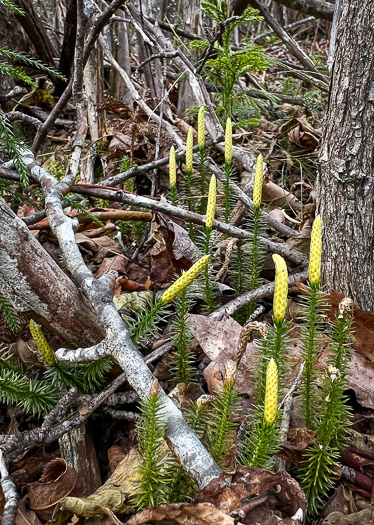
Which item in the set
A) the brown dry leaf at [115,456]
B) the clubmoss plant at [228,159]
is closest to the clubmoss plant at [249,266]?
the clubmoss plant at [228,159]

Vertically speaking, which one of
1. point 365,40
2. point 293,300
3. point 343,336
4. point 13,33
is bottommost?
point 293,300

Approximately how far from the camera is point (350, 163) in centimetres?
214

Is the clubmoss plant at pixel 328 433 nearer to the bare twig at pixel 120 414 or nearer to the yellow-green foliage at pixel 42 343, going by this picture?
the bare twig at pixel 120 414

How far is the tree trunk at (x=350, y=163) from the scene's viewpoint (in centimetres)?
204

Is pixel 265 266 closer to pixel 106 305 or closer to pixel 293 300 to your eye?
pixel 293 300

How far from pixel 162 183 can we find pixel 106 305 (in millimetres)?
2228

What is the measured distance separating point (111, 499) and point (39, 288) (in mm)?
843

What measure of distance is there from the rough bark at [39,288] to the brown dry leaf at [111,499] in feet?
2.00

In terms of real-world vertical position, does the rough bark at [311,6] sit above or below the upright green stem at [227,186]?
above

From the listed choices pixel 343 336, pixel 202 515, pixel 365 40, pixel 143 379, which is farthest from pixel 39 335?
pixel 365 40

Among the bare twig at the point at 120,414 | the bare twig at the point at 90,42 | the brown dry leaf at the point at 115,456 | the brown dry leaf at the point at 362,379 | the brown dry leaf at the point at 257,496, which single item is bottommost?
the brown dry leaf at the point at 115,456

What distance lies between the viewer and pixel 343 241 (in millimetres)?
2244

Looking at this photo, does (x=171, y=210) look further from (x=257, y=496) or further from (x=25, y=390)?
(x=257, y=496)

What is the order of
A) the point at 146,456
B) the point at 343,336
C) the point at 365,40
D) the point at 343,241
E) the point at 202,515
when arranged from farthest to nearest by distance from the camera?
the point at 343,241 < the point at 365,40 < the point at 343,336 < the point at 146,456 < the point at 202,515
